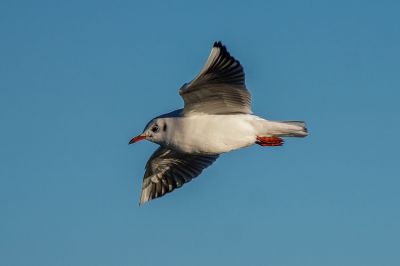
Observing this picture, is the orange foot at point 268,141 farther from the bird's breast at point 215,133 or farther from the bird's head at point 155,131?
the bird's head at point 155,131

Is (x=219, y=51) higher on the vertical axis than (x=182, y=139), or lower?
higher

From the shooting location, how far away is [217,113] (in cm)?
1427

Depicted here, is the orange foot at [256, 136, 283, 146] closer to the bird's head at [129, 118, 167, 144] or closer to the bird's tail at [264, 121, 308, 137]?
the bird's tail at [264, 121, 308, 137]

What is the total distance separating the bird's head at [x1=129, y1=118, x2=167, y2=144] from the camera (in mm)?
14438

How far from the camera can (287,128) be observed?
14.1 meters

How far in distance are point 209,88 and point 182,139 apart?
0.95 metres

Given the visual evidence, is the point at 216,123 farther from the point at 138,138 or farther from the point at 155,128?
the point at 138,138

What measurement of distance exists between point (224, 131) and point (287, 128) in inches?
36.8

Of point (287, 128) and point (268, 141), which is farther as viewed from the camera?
point (268, 141)

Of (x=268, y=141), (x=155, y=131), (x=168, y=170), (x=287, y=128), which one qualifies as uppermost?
(x=168, y=170)

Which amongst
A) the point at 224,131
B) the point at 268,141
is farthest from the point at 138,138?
the point at 268,141

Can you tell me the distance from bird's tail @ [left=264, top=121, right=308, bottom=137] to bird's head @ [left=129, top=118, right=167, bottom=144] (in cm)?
158

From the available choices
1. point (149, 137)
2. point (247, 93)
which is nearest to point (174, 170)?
point (149, 137)

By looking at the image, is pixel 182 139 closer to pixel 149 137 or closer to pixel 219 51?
pixel 149 137
